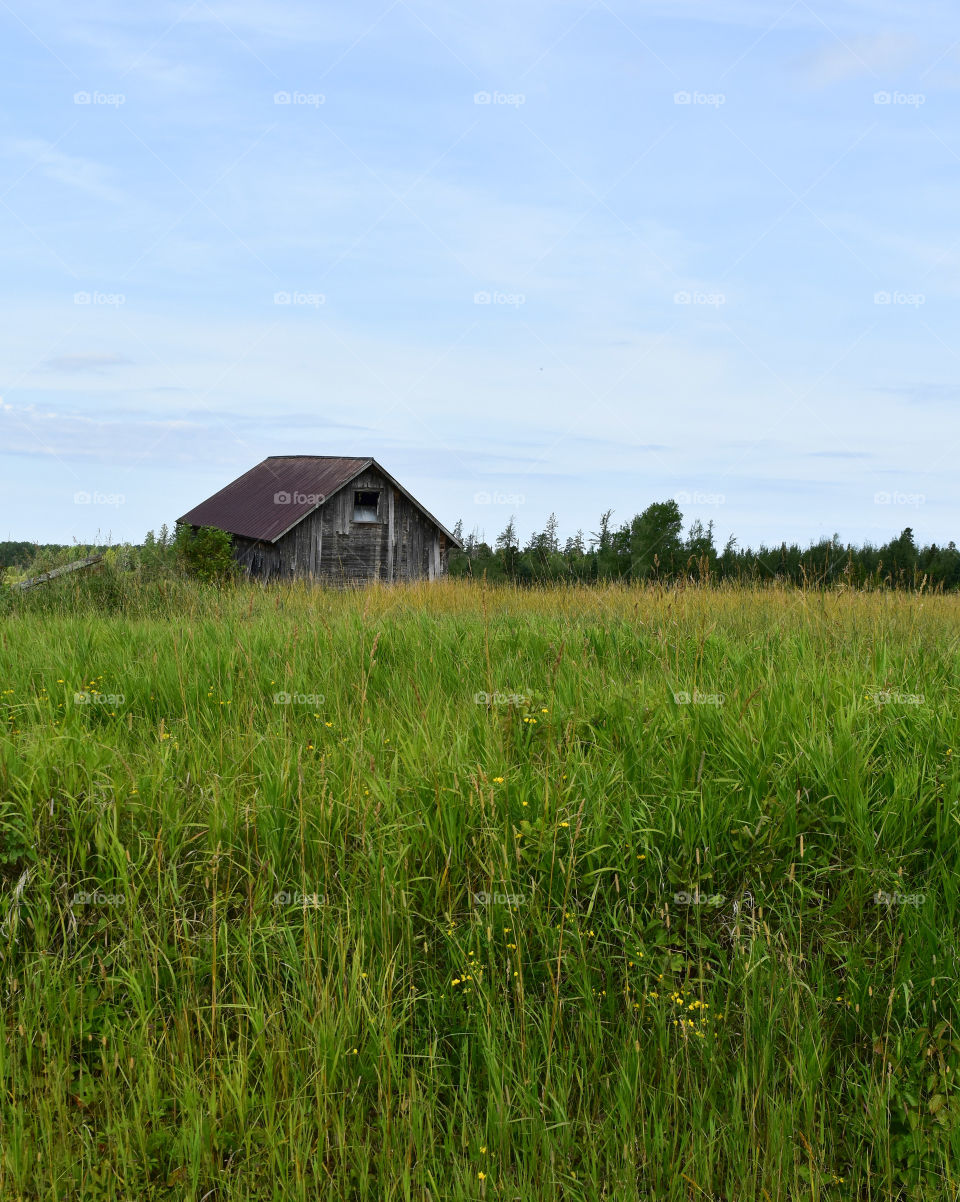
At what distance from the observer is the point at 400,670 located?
20.5 feet

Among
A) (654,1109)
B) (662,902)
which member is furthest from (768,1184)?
(662,902)

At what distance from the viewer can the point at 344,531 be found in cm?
2777
